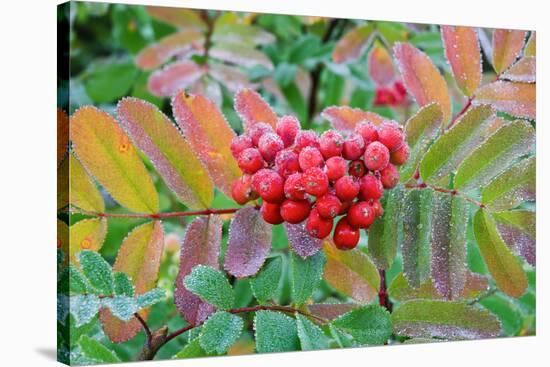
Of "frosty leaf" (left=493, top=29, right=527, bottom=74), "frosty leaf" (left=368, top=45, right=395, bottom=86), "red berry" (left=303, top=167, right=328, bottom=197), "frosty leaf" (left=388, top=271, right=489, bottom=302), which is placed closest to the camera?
"red berry" (left=303, top=167, right=328, bottom=197)

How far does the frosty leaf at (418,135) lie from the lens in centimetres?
155

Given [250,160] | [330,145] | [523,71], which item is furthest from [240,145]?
[523,71]

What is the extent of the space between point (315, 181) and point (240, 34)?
0.57m

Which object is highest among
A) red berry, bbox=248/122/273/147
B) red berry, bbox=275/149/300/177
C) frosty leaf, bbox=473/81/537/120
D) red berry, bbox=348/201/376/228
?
frosty leaf, bbox=473/81/537/120

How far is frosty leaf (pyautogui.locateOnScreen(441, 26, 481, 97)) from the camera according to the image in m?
1.72

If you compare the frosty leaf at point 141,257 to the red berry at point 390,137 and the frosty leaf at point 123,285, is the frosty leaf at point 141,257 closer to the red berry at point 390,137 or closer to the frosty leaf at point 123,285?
the frosty leaf at point 123,285

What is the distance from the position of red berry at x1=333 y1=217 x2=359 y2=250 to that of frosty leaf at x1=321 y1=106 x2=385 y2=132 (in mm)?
237

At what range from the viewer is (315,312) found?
5.16ft

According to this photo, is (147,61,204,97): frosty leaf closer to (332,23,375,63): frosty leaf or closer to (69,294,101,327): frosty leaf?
(332,23,375,63): frosty leaf

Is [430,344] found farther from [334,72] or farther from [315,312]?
[334,72]

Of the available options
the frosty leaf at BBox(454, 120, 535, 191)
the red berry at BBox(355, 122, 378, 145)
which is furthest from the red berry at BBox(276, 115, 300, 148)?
the frosty leaf at BBox(454, 120, 535, 191)

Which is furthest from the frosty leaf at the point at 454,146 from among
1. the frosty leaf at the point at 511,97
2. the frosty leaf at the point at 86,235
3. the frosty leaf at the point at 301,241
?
the frosty leaf at the point at 86,235

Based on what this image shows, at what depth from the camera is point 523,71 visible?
6.00ft

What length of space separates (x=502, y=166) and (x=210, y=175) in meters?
0.54
